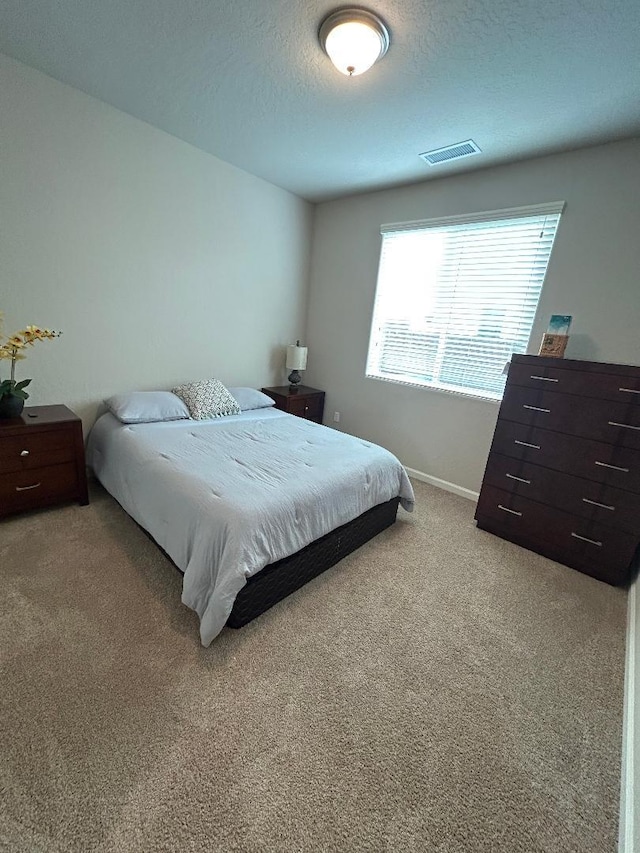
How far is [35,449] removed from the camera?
84.4 inches

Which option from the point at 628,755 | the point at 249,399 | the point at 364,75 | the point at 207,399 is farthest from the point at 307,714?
the point at 364,75

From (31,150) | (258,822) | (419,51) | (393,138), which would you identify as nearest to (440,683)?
(258,822)

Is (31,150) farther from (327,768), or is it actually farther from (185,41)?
(327,768)

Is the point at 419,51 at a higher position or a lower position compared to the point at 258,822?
higher

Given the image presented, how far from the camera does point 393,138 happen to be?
7.82ft

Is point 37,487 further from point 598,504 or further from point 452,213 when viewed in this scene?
point 452,213

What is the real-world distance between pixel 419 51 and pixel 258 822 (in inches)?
120

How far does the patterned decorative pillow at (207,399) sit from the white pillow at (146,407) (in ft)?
0.27

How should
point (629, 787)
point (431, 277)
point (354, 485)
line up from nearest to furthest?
point (629, 787), point (354, 485), point (431, 277)

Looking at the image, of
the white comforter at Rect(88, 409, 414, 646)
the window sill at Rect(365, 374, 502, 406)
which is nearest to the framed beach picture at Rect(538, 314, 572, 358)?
the window sill at Rect(365, 374, 502, 406)

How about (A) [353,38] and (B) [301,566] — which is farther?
(B) [301,566]

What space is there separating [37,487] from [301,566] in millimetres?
1779

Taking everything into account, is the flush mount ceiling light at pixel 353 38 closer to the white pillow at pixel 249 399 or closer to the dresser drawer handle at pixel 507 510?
the white pillow at pixel 249 399

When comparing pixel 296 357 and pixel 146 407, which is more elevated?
pixel 296 357
